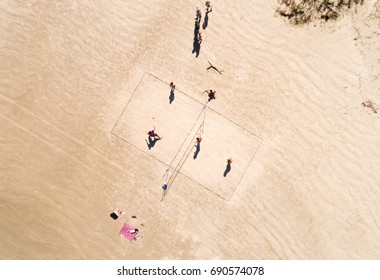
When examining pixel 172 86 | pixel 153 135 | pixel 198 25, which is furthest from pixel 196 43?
pixel 153 135

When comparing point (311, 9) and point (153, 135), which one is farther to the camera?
point (153, 135)

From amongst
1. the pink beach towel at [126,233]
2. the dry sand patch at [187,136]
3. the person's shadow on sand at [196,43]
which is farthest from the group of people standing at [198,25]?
the pink beach towel at [126,233]

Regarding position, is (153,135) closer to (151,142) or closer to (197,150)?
(151,142)

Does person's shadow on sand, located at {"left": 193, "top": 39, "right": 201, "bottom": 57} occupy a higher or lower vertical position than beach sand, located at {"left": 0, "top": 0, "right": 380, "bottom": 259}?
higher

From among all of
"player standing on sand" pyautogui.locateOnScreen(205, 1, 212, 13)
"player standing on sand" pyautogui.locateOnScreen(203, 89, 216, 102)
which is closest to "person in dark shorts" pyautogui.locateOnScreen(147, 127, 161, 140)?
"player standing on sand" pyautogui.locateOnScreen(203, 89, 216, 102)

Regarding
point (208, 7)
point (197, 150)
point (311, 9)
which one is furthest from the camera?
point (197, 150)

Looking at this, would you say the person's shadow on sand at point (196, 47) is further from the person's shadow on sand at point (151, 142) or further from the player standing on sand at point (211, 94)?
the person's shadow on sand at point (151, 142)

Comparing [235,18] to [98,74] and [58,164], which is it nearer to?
[98,74]

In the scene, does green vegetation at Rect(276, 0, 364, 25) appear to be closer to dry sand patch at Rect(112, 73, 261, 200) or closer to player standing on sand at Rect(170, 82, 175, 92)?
dry sand patch at Rect(112, 73, 261, 200)

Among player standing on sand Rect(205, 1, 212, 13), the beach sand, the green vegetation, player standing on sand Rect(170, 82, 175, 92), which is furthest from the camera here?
player standing on sand Rect(170, 82, 175, 92)
